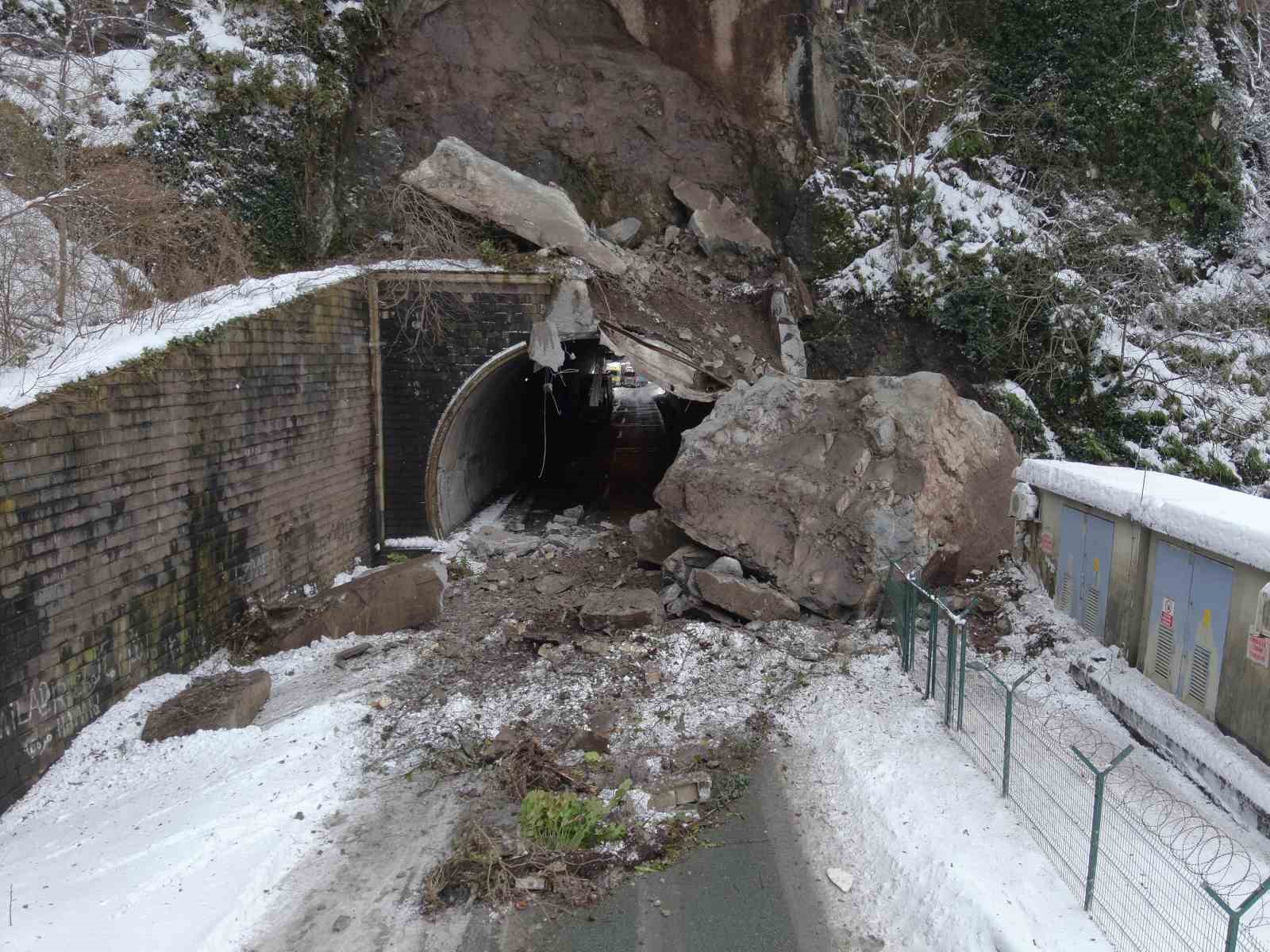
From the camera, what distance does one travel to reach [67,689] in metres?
6.84

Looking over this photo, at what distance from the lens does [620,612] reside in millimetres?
9422

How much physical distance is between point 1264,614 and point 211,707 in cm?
810

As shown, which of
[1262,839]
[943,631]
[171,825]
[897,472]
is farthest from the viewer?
[897,472]

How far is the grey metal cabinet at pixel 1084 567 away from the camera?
7.32m

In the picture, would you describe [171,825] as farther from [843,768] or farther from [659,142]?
[659,142]

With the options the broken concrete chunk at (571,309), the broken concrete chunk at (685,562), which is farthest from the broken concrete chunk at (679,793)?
the broken concrete chunk at (571,309)

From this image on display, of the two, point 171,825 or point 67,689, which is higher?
point 67,689

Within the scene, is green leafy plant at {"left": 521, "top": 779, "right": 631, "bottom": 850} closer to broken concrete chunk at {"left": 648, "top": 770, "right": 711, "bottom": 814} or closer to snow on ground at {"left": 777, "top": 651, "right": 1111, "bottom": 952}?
broken concrete chunk at {"left": 648, "top": 770, "right": 711, "bottom": 814}

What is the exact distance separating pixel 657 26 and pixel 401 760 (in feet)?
52.5

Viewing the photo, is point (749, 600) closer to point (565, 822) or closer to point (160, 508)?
point (565, 822)

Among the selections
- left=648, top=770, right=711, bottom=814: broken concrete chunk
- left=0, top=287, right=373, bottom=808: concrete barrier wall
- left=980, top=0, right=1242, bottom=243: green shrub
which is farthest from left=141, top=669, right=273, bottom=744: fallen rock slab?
left=980, top=0, right=1242, bottom=243: green shrub

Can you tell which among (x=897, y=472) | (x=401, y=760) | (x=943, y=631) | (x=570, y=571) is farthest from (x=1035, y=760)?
(x=570, y=571)

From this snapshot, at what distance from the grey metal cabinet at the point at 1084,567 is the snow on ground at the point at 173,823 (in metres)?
6.59

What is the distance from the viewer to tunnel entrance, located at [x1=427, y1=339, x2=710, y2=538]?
13.9m
